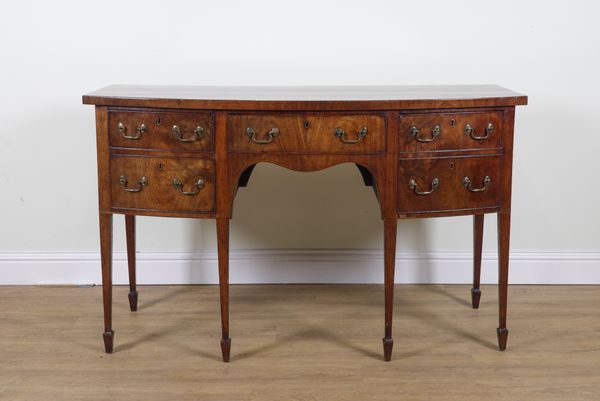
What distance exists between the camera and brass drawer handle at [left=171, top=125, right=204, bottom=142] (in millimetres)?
2787

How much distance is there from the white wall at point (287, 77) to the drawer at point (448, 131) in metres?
0.77

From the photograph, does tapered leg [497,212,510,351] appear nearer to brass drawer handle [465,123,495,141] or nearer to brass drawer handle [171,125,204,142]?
brass drawer handle [465,123,495,141]

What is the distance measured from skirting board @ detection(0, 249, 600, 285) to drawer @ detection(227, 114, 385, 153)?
1.01 meters

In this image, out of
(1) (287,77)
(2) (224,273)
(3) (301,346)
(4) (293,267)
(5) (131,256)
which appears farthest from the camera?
(4) (293,267)

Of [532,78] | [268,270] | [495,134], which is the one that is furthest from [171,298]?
[532,78]

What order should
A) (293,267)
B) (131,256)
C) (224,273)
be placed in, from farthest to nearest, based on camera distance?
(293,267)
(131,256)
(224,273)

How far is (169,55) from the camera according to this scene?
3.55 metres

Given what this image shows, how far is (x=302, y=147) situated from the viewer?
279 cm

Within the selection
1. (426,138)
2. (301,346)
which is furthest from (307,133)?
(301,346)

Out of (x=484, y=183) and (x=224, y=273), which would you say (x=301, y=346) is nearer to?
(x=224, y=273)

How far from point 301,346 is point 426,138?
2.82 ft

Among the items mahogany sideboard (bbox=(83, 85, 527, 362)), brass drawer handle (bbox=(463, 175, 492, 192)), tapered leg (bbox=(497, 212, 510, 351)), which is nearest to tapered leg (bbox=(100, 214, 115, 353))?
mahogany sideboard (bbox=(83, 85, 527, 362))

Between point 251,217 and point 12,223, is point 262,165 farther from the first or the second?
point 12,223

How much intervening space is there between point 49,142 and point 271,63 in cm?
99
